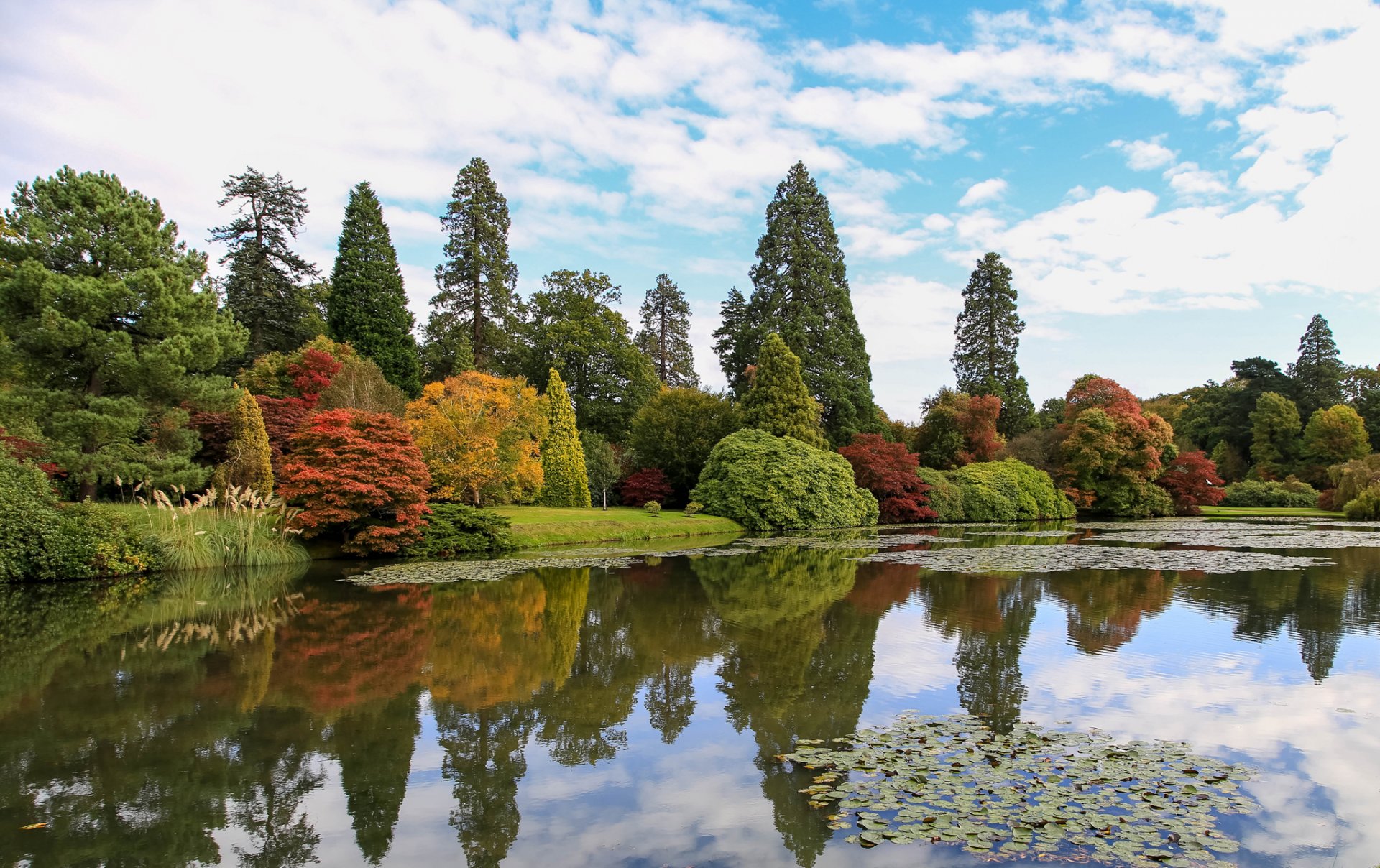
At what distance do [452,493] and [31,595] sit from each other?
34.5 ft

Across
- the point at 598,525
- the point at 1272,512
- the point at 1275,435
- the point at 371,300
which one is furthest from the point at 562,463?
the point at 1275,435

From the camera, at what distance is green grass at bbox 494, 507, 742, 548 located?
21797mm

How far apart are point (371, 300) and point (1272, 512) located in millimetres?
47984

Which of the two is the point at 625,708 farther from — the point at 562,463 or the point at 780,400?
the point at 780,400

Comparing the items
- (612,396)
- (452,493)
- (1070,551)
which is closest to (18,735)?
(452,493)

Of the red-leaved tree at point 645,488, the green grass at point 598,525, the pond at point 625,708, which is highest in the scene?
the red-leaved tree at point 645,488

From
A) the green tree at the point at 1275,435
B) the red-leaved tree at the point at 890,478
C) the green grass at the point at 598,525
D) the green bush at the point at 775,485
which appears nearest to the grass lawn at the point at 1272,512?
the green tree at the point at 1275,435

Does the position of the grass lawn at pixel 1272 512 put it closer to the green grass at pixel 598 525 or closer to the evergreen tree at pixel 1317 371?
the evergreen tree at pixel 1317 371

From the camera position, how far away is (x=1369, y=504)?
30.9 m

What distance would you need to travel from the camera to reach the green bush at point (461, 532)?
1930cm

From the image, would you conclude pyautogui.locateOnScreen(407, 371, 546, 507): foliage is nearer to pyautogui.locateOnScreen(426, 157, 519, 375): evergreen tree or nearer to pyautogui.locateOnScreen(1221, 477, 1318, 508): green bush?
pyautogui.locateOnScreen(426, 157, 519, 375): evergreen tree

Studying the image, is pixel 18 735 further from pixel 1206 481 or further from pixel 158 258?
pixel 1206 481

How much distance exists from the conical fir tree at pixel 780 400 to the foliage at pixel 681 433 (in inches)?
42.9

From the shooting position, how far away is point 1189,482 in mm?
37438
